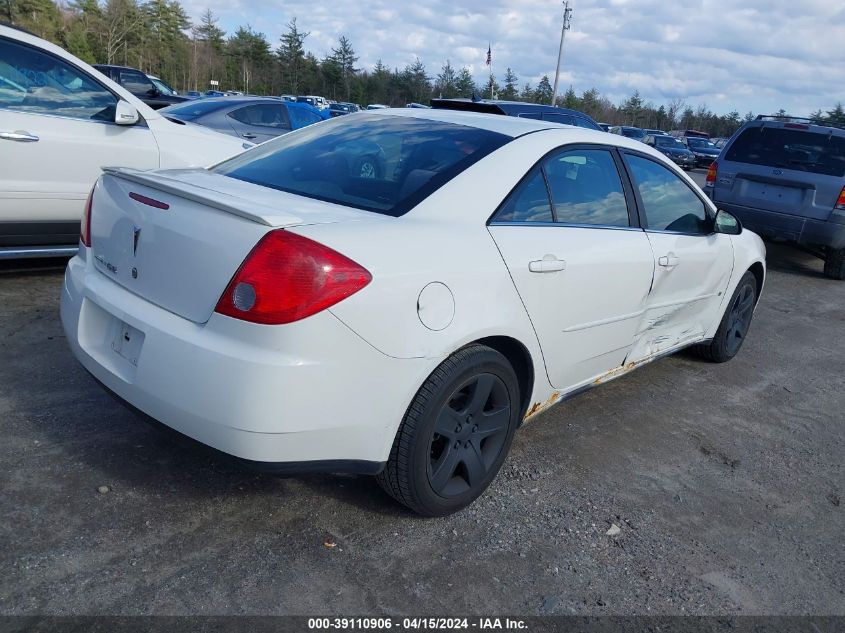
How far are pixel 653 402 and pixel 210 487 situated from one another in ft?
8.83

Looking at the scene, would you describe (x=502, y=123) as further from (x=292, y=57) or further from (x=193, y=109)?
(x=292, y=57)

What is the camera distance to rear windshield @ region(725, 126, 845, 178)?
26.8ft

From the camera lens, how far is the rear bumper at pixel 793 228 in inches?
316

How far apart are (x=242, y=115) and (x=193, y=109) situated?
62 centimetres

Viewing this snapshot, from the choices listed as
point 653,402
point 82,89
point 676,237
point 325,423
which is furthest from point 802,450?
point 82,89

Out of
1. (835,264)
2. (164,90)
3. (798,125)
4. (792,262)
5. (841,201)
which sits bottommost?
(792,262)

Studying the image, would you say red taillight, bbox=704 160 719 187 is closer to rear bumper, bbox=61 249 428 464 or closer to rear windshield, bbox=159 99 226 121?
rear windshield, bbox=159 99 226 121

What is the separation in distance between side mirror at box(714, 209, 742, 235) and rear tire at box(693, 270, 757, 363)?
1.71 feet

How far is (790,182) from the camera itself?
8234 millimetres

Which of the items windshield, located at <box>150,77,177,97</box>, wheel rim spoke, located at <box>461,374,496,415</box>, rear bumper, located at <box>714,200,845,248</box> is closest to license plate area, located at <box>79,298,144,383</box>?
wheel rim spoke, located at <box>461,374,496,415</box>

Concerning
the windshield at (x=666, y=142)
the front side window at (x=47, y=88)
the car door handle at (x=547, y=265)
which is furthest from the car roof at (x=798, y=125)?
the windshield at (x=666, y=142)

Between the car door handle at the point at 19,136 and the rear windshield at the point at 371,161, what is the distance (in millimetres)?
2204

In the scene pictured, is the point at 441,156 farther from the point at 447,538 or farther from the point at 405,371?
the point at 447,538

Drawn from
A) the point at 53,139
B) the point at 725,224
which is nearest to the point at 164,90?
the point at 53,139
